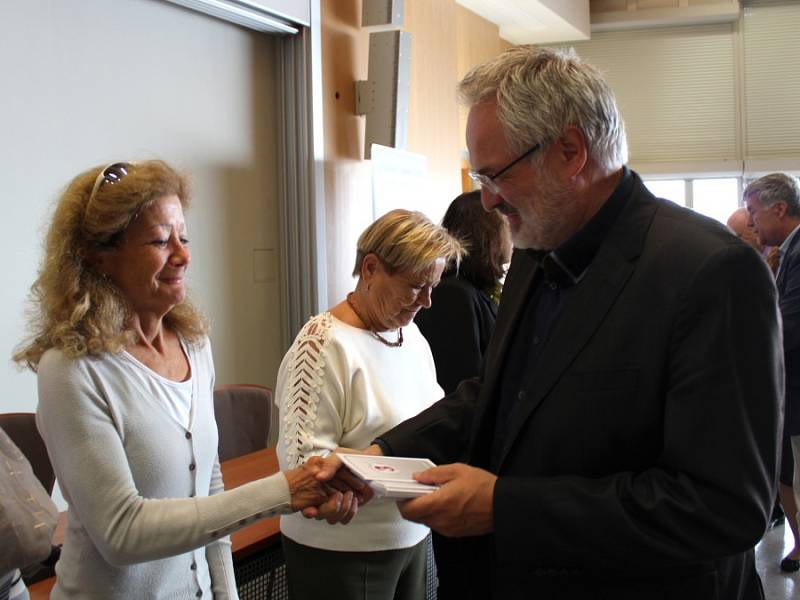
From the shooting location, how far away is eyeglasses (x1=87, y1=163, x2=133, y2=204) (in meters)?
1.56

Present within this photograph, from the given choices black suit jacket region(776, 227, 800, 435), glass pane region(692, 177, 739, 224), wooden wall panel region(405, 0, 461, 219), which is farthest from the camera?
glass pane region(692, 177, 739, 224)

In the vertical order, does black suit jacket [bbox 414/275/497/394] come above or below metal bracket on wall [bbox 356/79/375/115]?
below

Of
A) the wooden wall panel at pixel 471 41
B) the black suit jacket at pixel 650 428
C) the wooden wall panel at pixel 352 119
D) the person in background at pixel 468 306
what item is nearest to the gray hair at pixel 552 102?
the black suit jacket at pixel 650 428

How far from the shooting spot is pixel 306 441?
1.90 m

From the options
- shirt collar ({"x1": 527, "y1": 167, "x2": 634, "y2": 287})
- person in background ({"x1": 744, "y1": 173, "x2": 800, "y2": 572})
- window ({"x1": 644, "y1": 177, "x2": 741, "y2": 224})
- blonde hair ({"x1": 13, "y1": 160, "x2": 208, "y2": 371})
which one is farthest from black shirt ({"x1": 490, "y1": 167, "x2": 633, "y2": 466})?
window ({"x1": 644, "y1": 177, "x2": 741, "y2": 224})

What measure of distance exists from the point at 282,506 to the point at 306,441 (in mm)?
358

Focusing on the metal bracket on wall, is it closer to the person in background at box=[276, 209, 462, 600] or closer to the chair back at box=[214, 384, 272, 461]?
the chair back at box=[214, 384, 272, 461]

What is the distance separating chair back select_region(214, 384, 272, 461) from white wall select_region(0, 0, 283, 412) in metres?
0.44

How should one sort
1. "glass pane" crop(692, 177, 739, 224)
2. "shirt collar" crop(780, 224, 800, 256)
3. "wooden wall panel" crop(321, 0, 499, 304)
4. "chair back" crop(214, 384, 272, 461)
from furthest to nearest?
"glass pane" crop(692, 177, 739, 224), "wooden wall panel" crop(321, 0, 499, 304), "shirt collar" crop(780, 224, 800, 256), "chair back" crop(214, 384, 272, 461)

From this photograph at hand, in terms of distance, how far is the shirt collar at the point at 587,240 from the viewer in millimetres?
1394

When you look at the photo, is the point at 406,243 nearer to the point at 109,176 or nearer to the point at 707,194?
the point at 109,176

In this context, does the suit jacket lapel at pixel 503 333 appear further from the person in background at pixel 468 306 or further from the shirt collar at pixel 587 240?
the person in background at pixel 468 306

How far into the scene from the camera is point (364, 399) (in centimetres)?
199

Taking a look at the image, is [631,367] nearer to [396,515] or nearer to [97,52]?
[396,515]
